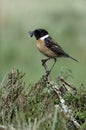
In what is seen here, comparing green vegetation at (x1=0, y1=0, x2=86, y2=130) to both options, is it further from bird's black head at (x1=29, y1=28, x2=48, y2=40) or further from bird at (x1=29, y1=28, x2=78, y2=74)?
bird's black head at (x1=29, y1=28, x2=48, y2=40)

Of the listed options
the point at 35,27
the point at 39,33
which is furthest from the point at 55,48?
the point at 35,27

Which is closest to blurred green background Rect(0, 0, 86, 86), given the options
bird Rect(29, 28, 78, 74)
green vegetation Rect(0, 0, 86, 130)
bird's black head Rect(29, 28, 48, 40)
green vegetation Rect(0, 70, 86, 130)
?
green vegetation Rect(0, 0, 86, 130)

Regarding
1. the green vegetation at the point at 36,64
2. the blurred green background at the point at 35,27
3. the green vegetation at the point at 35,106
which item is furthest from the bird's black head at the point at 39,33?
the blurred green background at the point at 35,27

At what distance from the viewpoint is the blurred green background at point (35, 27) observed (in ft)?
37.9

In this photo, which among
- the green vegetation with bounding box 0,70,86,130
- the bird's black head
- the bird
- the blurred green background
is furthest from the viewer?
the blurred green background

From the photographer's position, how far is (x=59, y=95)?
4871 mm

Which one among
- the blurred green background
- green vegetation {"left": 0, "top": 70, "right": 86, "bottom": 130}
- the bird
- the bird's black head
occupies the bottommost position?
the blurred green background

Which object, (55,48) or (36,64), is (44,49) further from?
(36,64)

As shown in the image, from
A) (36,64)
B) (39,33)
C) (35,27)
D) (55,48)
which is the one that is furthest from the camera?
(35,27)

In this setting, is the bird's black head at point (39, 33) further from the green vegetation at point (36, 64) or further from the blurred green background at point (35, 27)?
the blurred green background at point (35, 27)

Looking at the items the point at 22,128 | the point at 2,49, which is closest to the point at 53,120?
the point at 22,128

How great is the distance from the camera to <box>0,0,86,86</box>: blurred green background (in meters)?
11.6

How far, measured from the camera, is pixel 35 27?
14570 mm

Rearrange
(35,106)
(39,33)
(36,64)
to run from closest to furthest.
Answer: (35,106), (39,33), (36,64)
